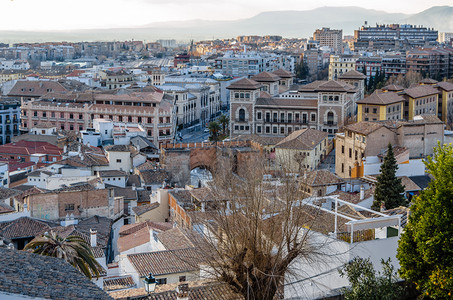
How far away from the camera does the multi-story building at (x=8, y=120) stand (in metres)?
52.2

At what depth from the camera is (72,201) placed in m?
22.8

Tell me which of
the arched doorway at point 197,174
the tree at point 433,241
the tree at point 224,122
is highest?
the tree at point 433,241

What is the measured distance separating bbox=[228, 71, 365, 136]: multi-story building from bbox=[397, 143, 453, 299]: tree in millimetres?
38449

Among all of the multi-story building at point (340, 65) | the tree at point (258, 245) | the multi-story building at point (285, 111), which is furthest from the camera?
the multi-story building at point (340, 65)

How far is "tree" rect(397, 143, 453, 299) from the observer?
851 cm

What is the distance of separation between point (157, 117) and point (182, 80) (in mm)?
23339

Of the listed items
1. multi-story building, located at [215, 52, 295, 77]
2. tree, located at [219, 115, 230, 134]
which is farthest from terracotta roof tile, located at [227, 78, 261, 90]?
multi-story building, located at [215, 52, 295, 77]

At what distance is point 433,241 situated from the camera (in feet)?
28.1

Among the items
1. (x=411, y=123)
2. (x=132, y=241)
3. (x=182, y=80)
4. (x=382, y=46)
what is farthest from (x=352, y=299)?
(x=382, y=46)

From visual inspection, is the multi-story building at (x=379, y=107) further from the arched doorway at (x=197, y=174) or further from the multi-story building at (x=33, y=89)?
the multi-story building at (x=33, y=89)

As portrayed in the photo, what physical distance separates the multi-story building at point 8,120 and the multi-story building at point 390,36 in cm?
8545

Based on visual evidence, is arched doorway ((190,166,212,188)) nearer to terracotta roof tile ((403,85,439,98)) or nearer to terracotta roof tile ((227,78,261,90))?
terracotta roof tile ((227,78,261,90))

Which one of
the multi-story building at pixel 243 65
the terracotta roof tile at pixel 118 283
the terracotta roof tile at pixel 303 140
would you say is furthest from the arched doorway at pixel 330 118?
the multi-story building at pixel 243 65

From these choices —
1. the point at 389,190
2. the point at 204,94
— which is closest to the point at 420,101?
the point at 204,94
